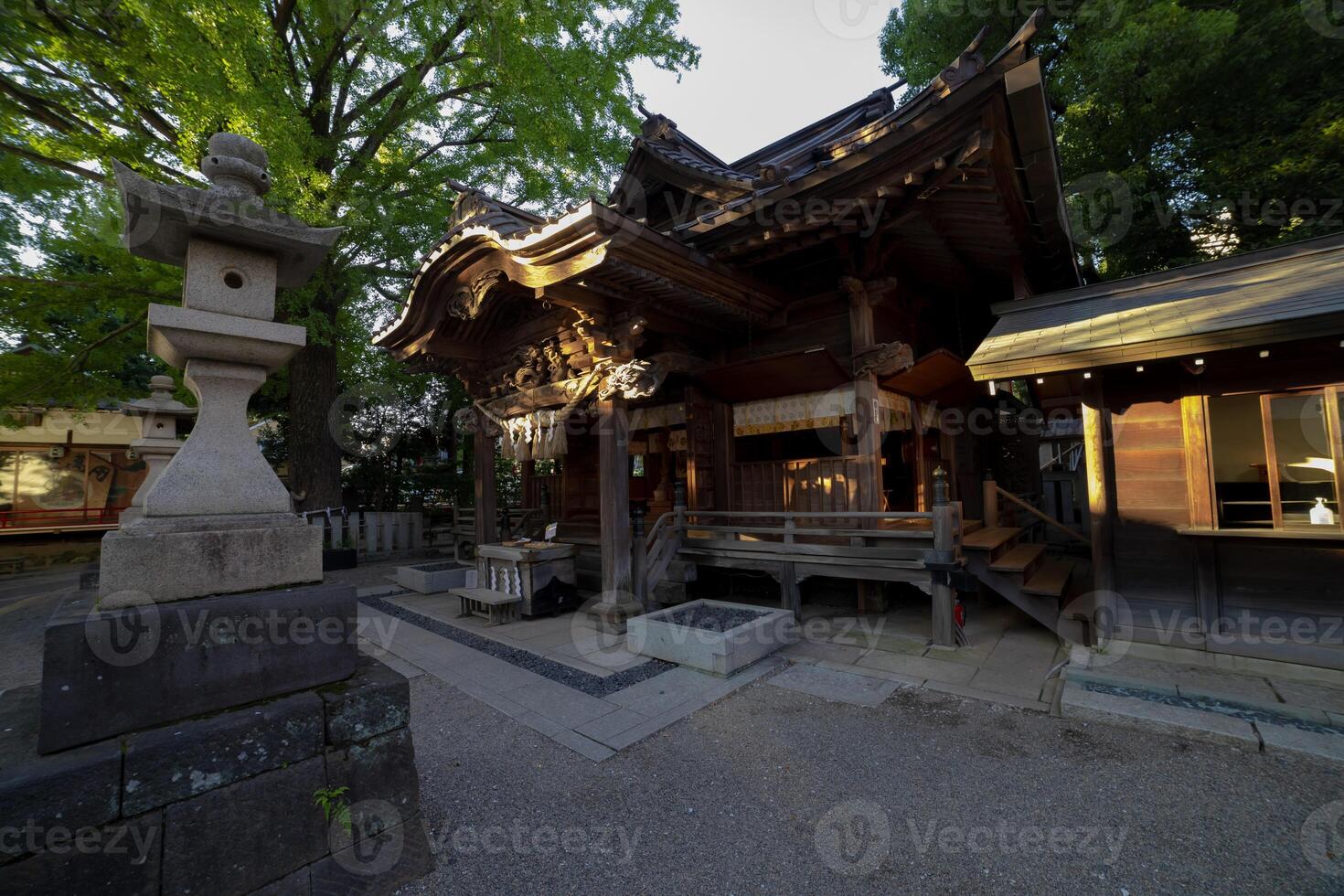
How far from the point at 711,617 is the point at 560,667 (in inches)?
70.7

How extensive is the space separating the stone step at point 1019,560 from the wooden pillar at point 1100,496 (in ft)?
2.22

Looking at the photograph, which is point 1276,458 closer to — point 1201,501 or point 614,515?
point 1201,501

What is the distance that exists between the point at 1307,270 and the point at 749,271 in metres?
5.56

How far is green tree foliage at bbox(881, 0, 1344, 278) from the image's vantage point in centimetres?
969

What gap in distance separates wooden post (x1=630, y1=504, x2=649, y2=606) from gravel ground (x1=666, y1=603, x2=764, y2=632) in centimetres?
80

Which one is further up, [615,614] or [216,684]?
[216,684]

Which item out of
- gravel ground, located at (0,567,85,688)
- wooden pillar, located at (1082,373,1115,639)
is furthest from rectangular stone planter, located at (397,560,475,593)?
wooden pillar, located at (1082,373,1115,639)

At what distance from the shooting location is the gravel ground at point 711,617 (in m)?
5.69

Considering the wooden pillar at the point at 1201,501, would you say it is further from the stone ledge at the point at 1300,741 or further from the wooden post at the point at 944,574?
the wooden post at the point at 944,574

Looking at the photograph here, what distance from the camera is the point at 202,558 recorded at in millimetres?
2494

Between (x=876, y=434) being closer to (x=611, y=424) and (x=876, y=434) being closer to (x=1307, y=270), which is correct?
(x=611, y=424)

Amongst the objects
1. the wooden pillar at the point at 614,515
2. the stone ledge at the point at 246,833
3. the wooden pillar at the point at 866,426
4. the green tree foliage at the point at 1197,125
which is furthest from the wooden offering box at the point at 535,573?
the green tree foliage at the point at 1197,125

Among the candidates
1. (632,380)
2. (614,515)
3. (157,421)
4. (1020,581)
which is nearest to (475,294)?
(632,380)

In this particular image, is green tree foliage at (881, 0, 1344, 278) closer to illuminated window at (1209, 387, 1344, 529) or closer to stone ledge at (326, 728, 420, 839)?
illuminated window at (1209, 387, 1344, 529)
